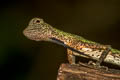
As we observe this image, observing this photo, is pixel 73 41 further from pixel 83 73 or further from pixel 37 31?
pixel 83 73

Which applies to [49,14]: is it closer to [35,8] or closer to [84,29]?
[35,8]

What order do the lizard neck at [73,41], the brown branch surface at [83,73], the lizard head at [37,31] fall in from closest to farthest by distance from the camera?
the brown branch surface at [83,73]
the lizard head at [37,31]
the lizard neck at [73,41]

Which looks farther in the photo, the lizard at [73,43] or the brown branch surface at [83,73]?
the lizard at [73,43]

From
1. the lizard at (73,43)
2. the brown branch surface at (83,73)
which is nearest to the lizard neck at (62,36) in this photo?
the lizard at (73,43)

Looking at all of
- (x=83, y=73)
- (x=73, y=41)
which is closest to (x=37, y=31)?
(x=73, y=41)

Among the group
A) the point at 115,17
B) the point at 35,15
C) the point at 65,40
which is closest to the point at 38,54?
the point at 35,15

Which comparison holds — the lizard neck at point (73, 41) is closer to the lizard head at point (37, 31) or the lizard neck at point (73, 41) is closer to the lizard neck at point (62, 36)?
the lizard neck at point (62, 36)

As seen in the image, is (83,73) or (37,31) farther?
(37,31)
